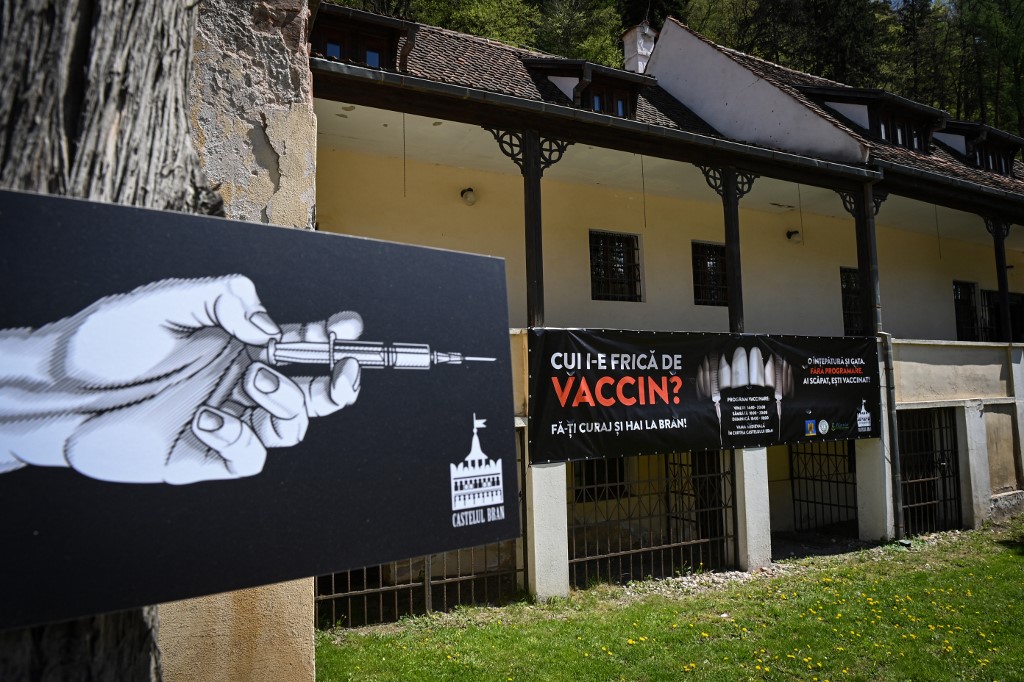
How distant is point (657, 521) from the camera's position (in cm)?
1219

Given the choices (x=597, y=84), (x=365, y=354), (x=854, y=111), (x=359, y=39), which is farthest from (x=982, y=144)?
(x=365, y=354)

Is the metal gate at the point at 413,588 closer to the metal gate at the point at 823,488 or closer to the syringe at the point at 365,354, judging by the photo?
the syringe at the point at 365,354

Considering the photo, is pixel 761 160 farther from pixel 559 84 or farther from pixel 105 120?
pixel 105 120

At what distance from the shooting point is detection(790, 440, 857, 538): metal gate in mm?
14109

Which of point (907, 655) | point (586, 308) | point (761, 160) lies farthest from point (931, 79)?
point (907, 655)

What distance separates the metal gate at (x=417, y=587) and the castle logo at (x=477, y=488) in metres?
5.42

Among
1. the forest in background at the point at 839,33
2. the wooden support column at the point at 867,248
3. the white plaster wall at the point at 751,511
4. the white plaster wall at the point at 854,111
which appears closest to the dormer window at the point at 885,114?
the white plaster wall at the point at 854,111

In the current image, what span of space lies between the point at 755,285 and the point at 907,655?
9.19 meters

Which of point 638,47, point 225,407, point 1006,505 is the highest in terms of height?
point 638,47

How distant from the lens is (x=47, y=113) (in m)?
1.79

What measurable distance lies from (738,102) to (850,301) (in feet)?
17.6

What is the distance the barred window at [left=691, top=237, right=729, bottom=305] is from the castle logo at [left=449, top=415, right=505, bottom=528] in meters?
12.2

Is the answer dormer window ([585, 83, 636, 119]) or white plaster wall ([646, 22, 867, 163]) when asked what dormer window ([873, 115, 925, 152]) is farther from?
dormer window ([585, 83, 636, 119])

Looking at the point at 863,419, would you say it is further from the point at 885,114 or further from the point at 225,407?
the point at 225,407
